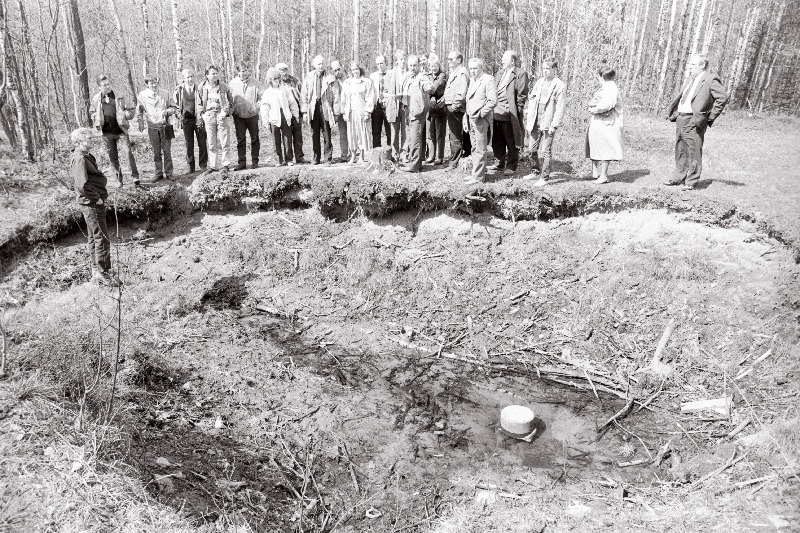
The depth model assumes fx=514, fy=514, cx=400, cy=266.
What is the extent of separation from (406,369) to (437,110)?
5128mm

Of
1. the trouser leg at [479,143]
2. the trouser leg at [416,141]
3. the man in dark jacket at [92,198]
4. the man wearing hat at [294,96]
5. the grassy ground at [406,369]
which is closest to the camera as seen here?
the grassy ground at [406,369]

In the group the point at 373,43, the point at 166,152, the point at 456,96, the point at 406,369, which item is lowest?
the point at 406,369

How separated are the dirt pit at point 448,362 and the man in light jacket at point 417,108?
1100 millimetres

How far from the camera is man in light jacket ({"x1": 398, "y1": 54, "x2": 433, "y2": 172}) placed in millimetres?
8898

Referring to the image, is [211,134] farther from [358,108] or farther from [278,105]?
[358,108]

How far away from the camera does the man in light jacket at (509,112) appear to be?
8.57 metres

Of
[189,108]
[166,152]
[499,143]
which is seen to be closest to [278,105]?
[189,108]

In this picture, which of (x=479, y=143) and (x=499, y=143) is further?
(x=499, y=143)

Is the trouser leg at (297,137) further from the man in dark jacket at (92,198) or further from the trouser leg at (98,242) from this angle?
the trouser leg at (98,242)

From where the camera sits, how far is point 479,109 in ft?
26.8

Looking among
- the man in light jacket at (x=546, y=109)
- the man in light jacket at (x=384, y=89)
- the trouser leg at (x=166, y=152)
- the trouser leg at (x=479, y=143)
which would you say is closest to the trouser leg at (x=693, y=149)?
the man in light jacket at (x=546, y=109)

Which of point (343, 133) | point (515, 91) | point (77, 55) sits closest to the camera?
point (515, 91)

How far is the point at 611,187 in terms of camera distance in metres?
8.14

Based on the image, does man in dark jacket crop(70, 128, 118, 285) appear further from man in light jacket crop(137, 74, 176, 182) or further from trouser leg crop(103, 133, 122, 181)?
man in light jacket crop(137, 74, 176, 182)
